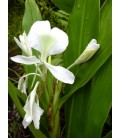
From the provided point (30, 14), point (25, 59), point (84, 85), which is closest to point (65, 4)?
point (30, 14)

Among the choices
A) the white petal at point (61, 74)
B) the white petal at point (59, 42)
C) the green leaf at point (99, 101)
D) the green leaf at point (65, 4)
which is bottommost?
the green leaf at point (99, 101)

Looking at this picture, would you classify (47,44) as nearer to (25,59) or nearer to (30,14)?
(25,59)

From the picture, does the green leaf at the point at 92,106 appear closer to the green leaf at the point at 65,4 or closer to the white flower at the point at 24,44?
the white flower at the point at 24,44

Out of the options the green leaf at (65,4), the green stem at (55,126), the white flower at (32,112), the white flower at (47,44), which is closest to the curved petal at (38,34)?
the white flower at (47,44)

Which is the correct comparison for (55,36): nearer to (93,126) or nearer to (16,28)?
(93,126)
